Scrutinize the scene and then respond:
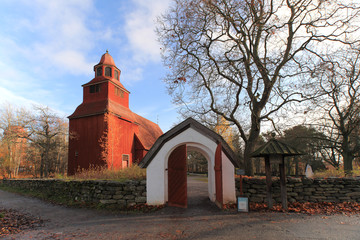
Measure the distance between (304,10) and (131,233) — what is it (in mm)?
13882

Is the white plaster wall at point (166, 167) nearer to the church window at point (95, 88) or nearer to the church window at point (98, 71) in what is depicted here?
the church window at point (95, 88)

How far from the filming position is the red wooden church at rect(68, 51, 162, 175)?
814 inches

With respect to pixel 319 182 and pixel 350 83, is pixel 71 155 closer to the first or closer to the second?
pixel 319 182

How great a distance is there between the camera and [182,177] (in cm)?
839

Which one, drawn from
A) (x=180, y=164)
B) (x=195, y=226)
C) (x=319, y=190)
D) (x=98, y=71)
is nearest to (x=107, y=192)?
(x=180, y=164)

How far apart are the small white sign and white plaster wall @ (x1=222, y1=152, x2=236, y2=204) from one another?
0.77 m

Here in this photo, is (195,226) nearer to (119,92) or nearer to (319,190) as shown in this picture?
(319,190)

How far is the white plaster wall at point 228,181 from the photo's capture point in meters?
8.08

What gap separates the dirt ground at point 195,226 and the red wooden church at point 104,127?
43.4ft

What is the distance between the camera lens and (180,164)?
28.1 feet

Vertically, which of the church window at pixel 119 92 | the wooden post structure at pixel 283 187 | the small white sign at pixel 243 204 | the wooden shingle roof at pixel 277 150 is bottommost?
the small white sign at pixel 243 204

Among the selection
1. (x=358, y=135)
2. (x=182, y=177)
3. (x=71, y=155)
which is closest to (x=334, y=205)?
(x=182, y=177)

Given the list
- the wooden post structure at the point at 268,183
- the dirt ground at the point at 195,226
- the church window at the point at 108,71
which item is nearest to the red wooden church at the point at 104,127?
the church window at the point at 108,71

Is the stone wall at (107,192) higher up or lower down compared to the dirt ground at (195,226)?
higher up
